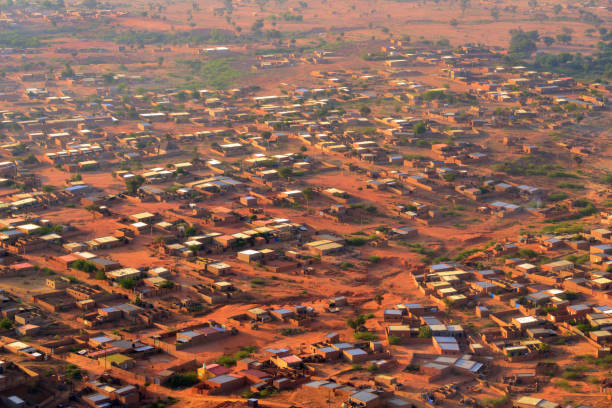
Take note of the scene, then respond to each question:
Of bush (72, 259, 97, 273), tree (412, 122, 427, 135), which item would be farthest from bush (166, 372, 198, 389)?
tree (412, 122, 427, 135)

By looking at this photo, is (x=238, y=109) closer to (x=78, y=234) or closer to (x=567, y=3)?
(x=78, y=234)

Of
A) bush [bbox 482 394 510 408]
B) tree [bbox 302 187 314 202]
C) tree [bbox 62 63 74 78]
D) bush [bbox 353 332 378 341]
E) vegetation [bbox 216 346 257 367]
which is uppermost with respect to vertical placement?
tree [bbox 62 63 74 78]

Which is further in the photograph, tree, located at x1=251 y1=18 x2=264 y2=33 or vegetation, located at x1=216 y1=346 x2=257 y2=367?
tree, located at x1=251 y1=18 x2=264 y2=33

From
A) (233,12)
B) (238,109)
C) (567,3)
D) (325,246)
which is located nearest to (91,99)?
(238,109)

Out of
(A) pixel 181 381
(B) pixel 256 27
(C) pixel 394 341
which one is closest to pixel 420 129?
(C) pixel 394 341

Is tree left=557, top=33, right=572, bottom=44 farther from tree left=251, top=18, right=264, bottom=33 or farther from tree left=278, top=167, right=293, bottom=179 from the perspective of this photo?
tree left=278, top=167, right=293, bottom=179

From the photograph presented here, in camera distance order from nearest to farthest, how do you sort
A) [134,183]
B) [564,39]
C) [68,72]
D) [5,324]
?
[5,324] → [134,183] → [68,72] → [564,39]

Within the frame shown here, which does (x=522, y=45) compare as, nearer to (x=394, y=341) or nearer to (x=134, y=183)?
(x=134, y=183)
